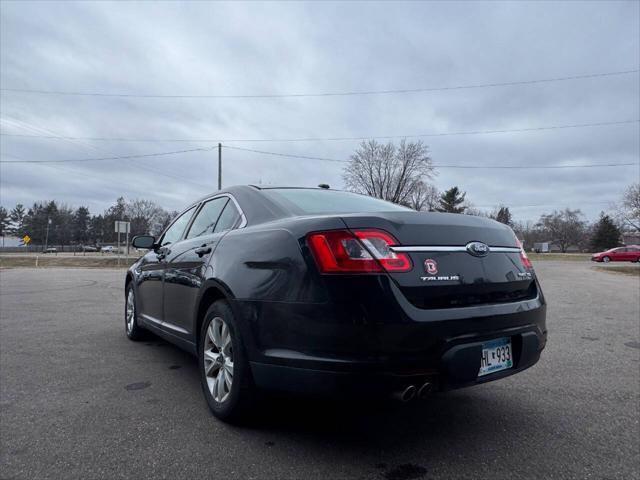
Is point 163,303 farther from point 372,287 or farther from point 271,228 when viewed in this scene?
point 372,287

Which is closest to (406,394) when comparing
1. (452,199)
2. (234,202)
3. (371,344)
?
(371,344)

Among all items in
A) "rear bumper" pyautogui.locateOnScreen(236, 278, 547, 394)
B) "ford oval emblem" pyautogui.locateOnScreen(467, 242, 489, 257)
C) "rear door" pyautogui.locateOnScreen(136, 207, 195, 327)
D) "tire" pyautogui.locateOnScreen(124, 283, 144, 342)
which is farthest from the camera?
"tire" pyautogui.locateOnScreen(124, 283, 144, 342)

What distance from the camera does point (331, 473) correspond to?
7.16 feet

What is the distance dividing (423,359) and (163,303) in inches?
106

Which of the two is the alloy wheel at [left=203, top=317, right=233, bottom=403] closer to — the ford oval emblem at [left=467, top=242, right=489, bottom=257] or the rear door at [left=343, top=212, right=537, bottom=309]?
the rear door at [left=343, top=212, right=537, bottom=309]

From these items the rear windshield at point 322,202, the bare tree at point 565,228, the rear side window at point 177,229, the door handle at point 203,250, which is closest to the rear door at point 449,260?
the rear windshield at point 322,202

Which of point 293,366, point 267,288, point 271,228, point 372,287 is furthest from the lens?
point 271,228

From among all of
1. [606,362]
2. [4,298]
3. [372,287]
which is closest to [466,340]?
[372,287]

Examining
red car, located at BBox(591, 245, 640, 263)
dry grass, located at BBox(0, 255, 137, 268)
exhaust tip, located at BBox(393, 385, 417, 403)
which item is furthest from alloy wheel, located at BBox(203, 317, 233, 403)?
red car, located at BBox(591, 245, 640, 263)

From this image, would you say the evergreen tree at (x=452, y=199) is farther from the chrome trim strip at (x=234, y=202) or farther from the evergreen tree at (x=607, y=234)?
the chrome trim strip at (x=234, y=202)

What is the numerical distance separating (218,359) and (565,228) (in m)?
117

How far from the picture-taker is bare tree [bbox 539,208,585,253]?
10381cm

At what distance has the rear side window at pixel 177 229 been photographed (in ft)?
14.2

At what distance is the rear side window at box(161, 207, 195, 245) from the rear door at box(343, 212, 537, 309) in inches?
99.5
